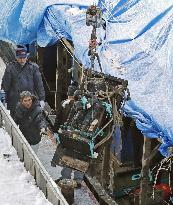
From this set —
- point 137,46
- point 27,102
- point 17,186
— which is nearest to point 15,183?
point 17,186

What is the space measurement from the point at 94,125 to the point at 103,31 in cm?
272

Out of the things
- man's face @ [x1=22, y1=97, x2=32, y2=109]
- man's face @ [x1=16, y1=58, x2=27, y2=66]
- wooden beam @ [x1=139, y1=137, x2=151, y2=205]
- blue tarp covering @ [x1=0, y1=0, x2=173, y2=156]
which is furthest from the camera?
man's face @ [x1=16, y1=58, x2=27, y2=66]

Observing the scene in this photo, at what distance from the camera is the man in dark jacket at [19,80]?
8.34 metres

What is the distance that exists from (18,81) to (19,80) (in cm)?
3

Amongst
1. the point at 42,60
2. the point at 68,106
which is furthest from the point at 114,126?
the point at 42,60

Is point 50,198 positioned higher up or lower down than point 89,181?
higher up

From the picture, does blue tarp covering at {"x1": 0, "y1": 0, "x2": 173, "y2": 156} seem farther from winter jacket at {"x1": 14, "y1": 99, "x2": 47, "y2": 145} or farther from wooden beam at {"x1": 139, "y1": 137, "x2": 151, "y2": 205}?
winter jacket at {"x1": 14, "y1": 99, "x2": 47, "y2": 145}

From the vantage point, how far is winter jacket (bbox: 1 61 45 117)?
27.4 feet

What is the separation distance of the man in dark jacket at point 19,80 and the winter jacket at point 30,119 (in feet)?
3.60

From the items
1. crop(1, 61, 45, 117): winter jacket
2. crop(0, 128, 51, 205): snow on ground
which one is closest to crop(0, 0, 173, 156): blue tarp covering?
crop(1, 61, 45, 117): winter jacket

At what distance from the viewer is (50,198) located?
5.11m

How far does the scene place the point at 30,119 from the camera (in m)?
7.29

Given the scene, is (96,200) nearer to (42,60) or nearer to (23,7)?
(23,7)

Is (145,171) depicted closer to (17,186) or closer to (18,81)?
(18,81)
